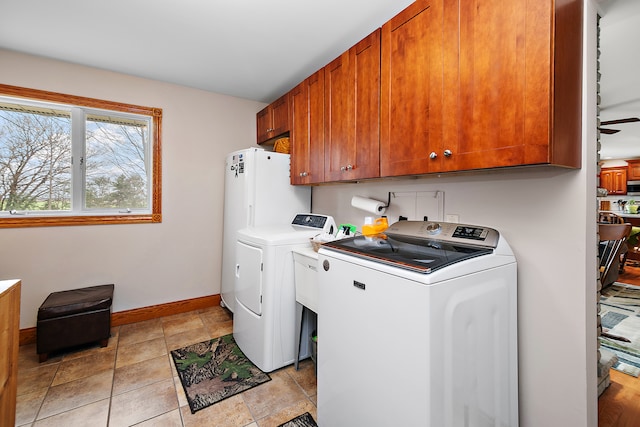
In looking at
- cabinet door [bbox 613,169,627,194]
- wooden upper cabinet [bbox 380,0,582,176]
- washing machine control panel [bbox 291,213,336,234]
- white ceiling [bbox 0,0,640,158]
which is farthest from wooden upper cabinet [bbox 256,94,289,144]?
cabinet door [bbox 613,169,627,194]

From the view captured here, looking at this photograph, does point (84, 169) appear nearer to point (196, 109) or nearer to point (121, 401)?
point (196, 109)

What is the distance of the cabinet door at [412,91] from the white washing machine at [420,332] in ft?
1.52

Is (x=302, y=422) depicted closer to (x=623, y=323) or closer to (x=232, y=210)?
(x=232, y=210)

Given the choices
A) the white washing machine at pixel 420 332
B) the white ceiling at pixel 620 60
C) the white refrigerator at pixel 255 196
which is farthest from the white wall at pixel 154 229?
the white ceiling at pixel 620 60

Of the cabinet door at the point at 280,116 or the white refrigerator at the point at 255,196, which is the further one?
the cabinet door at the point at 280,116

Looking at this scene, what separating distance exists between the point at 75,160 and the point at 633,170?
398 inches

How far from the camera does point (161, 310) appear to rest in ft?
9.64

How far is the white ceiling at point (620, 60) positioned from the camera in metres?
1.42

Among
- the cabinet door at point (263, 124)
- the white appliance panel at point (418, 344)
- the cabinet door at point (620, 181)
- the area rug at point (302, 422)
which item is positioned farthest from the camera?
the cabinet door at point (620, 181)

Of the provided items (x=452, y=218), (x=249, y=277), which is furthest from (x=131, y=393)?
(x=452, y=218)

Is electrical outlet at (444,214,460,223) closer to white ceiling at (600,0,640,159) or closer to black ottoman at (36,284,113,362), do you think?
white ceiling at (600,0,640,159)

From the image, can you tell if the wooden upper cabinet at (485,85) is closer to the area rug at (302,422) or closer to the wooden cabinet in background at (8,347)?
the area rug at (302,422)

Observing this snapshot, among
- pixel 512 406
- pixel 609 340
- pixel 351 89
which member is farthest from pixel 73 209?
pixel 609 340

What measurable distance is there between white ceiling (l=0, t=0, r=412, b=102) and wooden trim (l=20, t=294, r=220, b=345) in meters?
2.31
